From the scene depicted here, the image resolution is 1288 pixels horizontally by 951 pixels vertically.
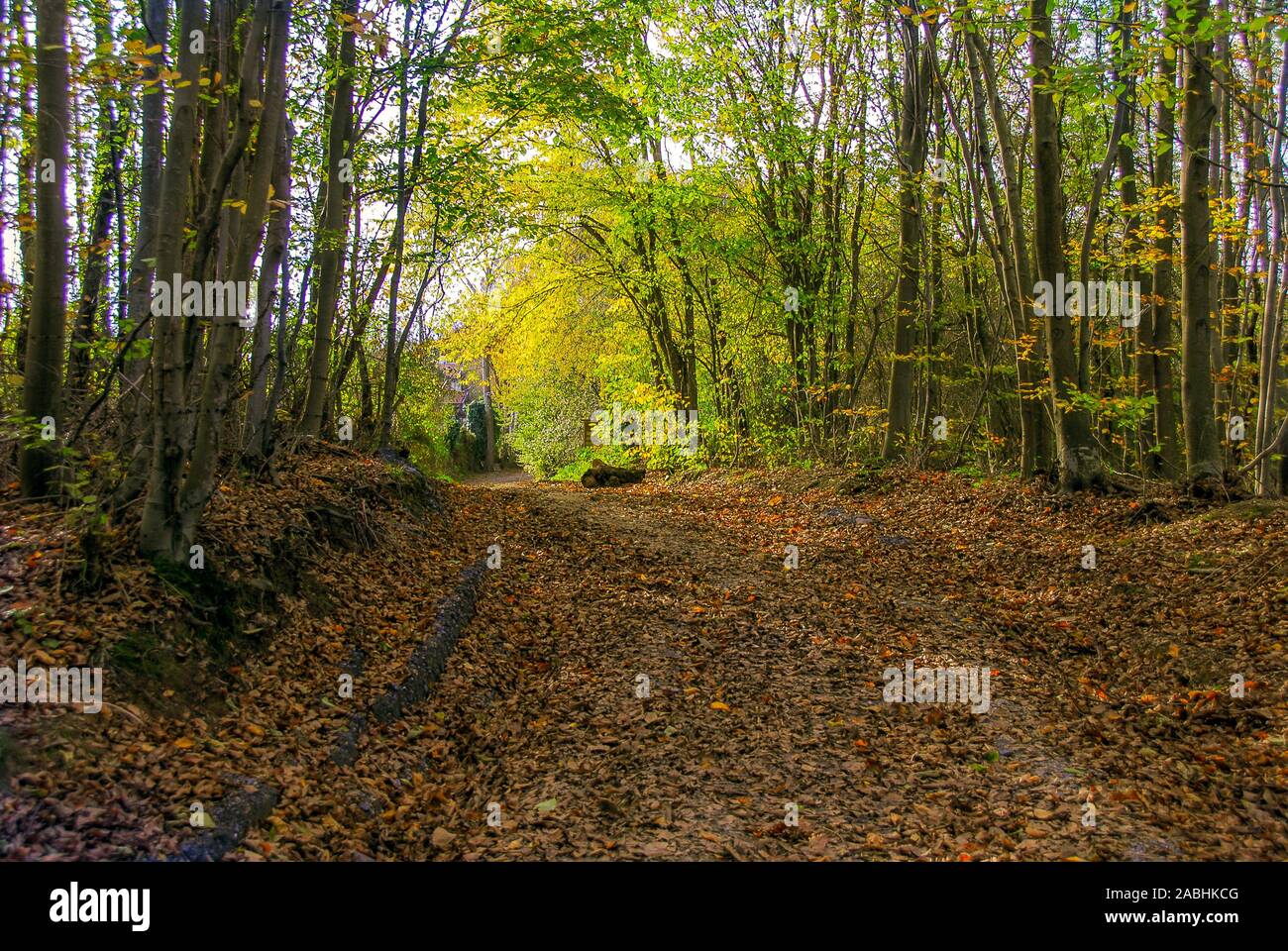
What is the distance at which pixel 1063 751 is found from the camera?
4.65m

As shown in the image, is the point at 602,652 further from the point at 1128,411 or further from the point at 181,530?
the point at 1128,411

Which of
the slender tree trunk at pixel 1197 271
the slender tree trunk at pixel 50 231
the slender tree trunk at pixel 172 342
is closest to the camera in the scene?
the slender tree trunk at pixel 172 342

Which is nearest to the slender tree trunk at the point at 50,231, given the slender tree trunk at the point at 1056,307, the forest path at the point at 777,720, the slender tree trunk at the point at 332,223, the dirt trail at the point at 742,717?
the dirt trail at the point at 742,717

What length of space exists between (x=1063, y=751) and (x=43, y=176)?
7273 millimetres

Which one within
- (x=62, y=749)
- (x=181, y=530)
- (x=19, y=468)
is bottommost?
(x=62, y=749)

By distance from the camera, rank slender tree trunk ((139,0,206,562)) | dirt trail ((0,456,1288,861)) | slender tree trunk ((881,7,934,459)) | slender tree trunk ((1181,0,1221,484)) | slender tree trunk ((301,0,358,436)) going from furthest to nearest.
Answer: slender tree trunk ((881,7,934,459)), slender tree trunk ((301,0,358,436)), slender tree trunk ((1181,0,1221,484)), slender tree trunk ((139,0,206,562)), dirt trail ((0,456,1288,861))

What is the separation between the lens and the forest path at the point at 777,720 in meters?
3.95

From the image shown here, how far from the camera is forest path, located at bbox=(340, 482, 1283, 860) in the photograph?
13.0ft

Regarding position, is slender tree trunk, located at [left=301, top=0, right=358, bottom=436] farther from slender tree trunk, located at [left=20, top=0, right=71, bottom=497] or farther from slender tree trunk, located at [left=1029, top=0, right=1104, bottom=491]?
slender tree trunk, located at [left=1029, top=0, right=1104, bottom=491]

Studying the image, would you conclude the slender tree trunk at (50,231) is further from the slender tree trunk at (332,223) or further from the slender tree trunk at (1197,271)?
the slender tree trunk at (1197,271)

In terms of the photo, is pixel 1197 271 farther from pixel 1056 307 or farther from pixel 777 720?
pixel 777 720

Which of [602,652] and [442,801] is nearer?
[442,801]

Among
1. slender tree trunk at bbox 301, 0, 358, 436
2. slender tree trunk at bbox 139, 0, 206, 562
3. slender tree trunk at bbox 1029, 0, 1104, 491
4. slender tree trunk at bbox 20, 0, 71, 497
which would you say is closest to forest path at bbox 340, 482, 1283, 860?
slender tree trunk at bbox 1029, 0, 1104, 491
